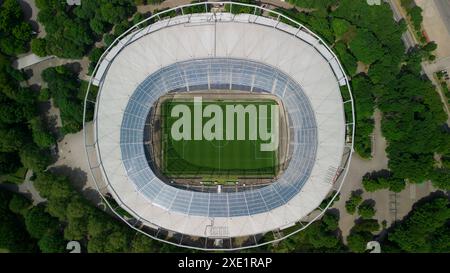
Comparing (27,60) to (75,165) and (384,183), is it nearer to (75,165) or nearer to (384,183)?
(75,165)

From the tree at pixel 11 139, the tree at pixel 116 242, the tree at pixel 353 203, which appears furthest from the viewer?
the tree at pixel 353 203

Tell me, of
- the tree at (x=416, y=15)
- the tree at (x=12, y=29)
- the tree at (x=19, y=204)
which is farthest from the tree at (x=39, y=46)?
the tree at (x=416, y=15)

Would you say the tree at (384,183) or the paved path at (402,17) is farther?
the paved path at (402,17)

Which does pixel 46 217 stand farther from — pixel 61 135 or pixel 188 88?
pixel 188 88

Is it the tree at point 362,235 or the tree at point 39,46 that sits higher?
the tree at point 39,46

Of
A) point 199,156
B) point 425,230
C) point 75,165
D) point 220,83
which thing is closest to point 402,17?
point 220,83

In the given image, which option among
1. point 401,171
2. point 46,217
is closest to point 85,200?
point 46,217

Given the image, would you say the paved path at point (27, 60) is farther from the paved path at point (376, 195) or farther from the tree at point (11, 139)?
the paved path at point (376, 195)

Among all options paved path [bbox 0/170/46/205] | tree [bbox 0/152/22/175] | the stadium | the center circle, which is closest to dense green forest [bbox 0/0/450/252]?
tree [bbox 0/152/22/175]
